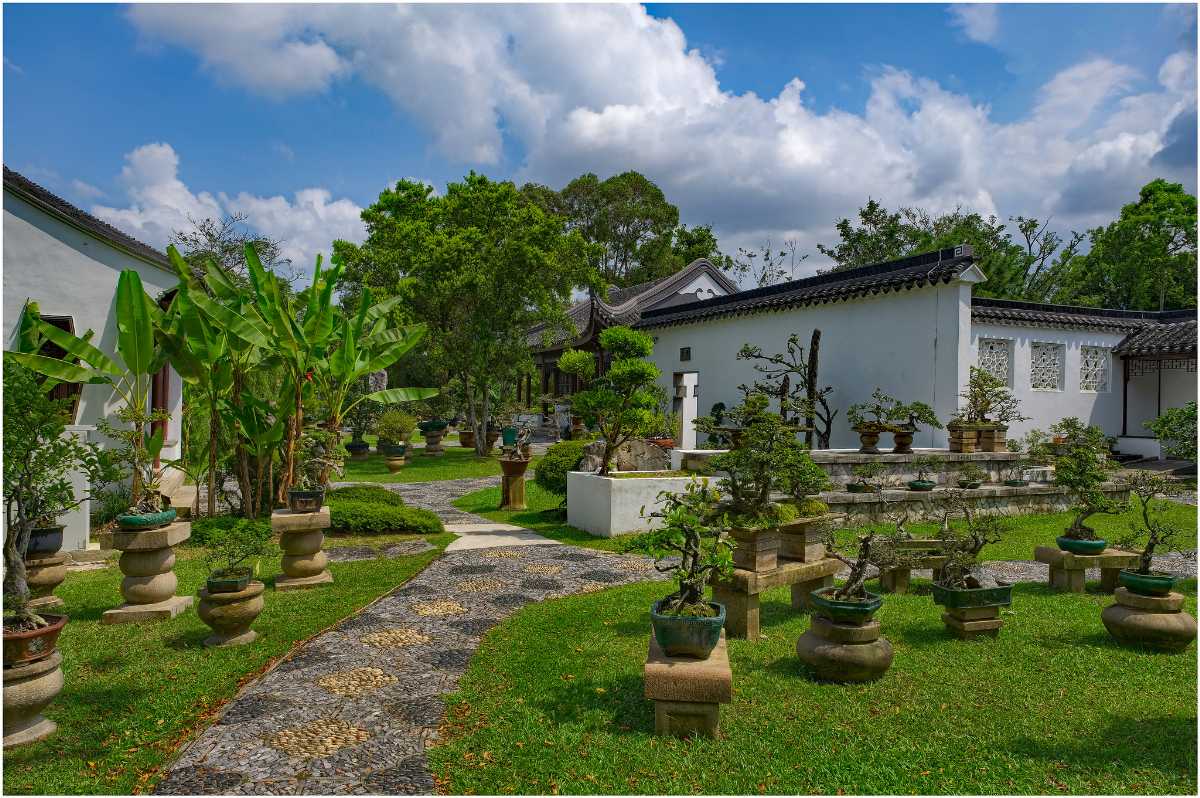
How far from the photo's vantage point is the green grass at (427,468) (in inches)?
708

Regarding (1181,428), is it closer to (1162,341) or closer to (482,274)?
(1162,341)

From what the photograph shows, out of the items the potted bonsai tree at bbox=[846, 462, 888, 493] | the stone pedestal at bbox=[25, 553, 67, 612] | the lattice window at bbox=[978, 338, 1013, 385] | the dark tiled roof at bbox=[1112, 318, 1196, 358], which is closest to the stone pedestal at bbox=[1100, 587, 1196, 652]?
the potted bonsai tree at bbox=[846, 462, 888, 493]

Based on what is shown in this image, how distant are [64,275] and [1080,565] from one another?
546 inches

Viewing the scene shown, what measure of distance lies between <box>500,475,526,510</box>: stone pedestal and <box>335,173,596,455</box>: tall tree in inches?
321

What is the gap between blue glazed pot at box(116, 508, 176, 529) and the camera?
6125 mm

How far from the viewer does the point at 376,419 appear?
24.2m

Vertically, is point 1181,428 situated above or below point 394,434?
above

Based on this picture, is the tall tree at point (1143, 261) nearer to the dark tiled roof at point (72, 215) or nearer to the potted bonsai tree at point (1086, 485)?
the potted bonsai tree at point (1086, 485)

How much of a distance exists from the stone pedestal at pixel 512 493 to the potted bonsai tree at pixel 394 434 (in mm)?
7310

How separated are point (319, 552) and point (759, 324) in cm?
1335

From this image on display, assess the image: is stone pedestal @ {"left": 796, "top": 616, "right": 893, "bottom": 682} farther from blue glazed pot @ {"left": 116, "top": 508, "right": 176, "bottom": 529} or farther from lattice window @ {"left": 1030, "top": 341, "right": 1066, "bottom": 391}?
lattice window @ {"left": 1030, "top": 341, "right": 1066, "bottom": 391}

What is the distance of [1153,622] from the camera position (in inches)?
213

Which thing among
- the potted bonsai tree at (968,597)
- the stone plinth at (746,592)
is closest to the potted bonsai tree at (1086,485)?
the potted bonsai tree at (968,597)

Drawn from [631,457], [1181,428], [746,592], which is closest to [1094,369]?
[1181,428]
